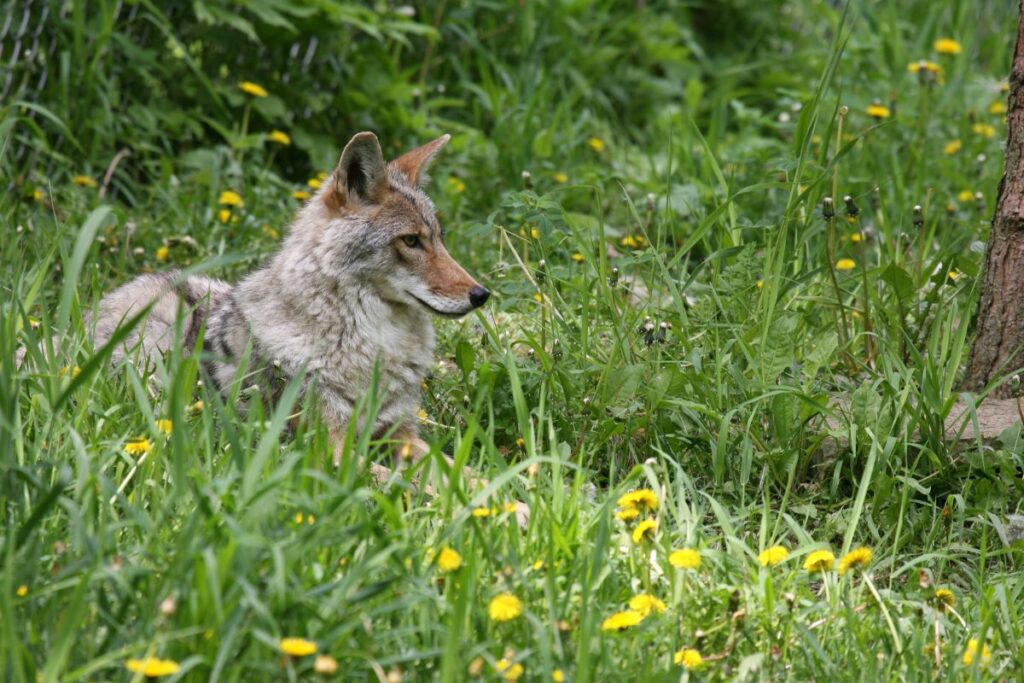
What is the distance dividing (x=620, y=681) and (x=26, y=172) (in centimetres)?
430

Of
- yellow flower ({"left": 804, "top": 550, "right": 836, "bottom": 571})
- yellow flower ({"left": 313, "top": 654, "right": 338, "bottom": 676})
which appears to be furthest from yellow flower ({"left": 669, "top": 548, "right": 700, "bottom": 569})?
yellow flower ({"left": 313, "top": 654, "right": 338, "bottom": 676})

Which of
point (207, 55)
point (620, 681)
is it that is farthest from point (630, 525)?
point (207, 55)

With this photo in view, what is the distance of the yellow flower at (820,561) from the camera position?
3074mm

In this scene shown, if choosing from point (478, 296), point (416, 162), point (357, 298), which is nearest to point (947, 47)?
point (416, 162)

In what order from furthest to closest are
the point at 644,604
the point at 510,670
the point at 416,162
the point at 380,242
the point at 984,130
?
the point at 984,130
the point at 416,162
the point at 380,242
the point at 644,604
the point at 510,670

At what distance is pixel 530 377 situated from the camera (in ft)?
13.5

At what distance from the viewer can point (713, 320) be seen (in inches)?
177

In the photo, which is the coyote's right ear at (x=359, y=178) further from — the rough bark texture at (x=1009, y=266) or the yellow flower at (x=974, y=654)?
the yellow flower at (x=974, y=654)

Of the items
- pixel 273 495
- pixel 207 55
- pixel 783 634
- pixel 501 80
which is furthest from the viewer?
pixel 501 80

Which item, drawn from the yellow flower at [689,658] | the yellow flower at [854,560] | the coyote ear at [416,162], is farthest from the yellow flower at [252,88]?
the yellow flower at [689,658]

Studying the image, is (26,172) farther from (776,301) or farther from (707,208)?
(776,301)

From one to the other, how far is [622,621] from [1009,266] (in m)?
2.07

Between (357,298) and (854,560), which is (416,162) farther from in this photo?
(854,560)

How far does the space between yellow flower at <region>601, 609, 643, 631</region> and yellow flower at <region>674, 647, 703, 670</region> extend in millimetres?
113
